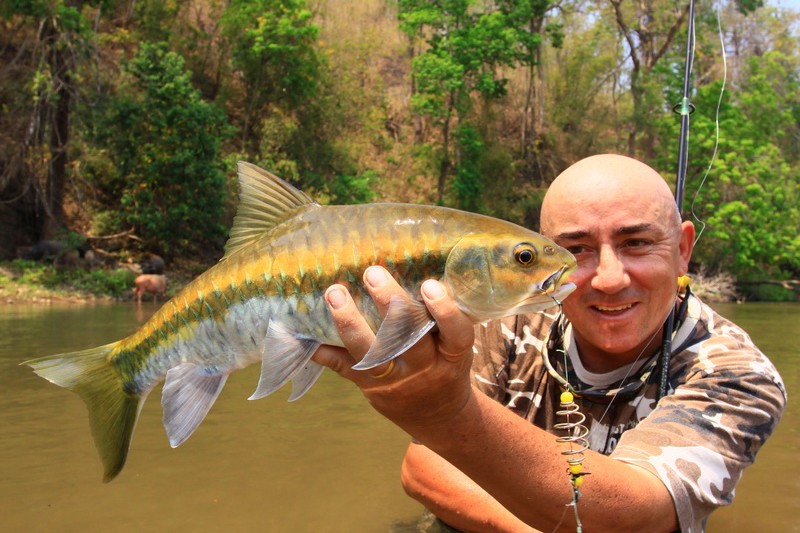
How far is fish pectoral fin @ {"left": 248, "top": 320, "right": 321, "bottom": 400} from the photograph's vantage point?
1996 mm

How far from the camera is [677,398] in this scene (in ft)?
7.53

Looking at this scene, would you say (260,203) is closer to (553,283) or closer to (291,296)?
(291,296)

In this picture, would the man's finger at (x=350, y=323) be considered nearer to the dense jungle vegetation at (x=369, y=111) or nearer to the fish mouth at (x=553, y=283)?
the fish mouth at (x=553, y=283)

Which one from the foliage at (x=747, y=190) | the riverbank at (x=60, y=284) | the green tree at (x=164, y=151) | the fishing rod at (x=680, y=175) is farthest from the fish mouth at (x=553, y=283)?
the foliage at (x=747, y=190)

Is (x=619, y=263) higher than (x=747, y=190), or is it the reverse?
(x=619, y=263)

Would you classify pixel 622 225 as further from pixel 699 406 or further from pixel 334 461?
pixel 334 461

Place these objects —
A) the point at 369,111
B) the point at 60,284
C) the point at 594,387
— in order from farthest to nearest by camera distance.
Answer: the point at 369,111
the point at 60,284
the point at 594,387

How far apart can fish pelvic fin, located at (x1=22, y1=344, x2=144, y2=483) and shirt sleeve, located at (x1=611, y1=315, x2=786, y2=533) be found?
1.56 meters

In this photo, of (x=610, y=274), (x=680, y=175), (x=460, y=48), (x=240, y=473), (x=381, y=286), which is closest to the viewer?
(x=381, y=286)

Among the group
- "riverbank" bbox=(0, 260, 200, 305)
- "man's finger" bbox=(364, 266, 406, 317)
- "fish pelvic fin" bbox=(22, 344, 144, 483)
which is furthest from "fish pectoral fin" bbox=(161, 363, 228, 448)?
"riverbank" bbox=(0, 260, 200, 305)

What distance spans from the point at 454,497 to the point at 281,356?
1227 millimetres

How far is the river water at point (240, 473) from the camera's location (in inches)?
140

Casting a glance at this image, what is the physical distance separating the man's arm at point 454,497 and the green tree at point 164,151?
18.3 metres

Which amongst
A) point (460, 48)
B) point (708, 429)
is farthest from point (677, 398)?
point (460, 48)
